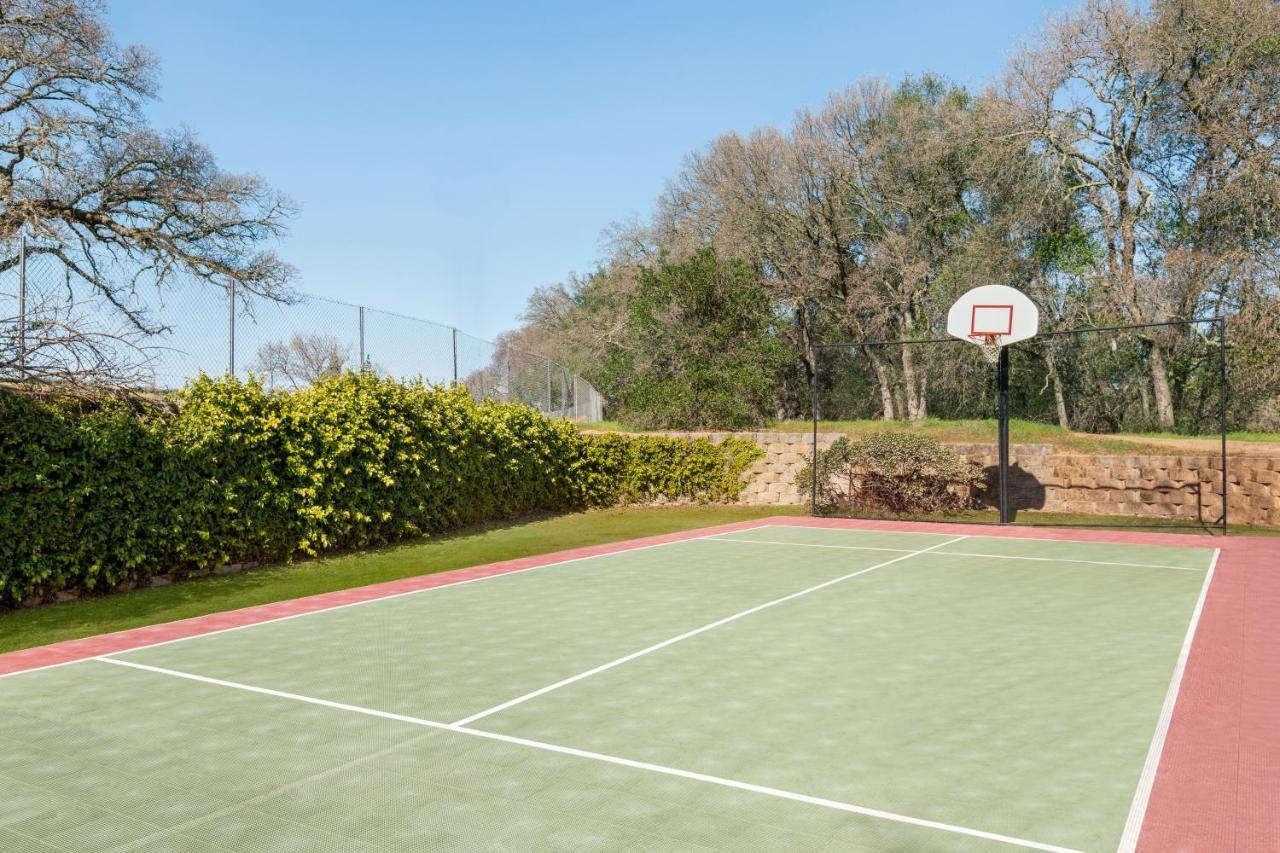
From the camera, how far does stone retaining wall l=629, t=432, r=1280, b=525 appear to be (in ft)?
45.6

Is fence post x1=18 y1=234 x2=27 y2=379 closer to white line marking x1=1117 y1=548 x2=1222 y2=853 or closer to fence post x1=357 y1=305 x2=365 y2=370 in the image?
fence post x1=357 y1=305 x2=365 y2=370

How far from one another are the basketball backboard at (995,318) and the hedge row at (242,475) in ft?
24.0

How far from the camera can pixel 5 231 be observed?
1834 cm

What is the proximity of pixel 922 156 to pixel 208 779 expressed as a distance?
28.4m

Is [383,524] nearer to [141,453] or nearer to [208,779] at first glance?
[141,453]

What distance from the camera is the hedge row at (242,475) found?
796 centimetres

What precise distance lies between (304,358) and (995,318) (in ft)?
34.8

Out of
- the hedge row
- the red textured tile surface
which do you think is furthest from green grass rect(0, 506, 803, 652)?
the red textured tile surface

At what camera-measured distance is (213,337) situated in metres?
10.6

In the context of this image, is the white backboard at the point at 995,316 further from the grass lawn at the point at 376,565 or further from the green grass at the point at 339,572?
the green grass at the point at 339,572

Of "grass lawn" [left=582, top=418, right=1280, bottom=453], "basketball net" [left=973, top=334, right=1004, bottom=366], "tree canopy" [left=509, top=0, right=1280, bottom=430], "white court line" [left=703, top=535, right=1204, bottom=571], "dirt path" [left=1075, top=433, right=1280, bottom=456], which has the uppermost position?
"tree canopy" [left=509, top=0, right=1280, bottom=430]

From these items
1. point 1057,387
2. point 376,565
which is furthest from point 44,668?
point 1057,387

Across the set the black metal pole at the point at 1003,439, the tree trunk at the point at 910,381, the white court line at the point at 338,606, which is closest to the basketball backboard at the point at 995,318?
the black metal pole at the point at 1003,439

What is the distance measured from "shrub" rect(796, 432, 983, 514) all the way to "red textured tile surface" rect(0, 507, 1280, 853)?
4700 mm
